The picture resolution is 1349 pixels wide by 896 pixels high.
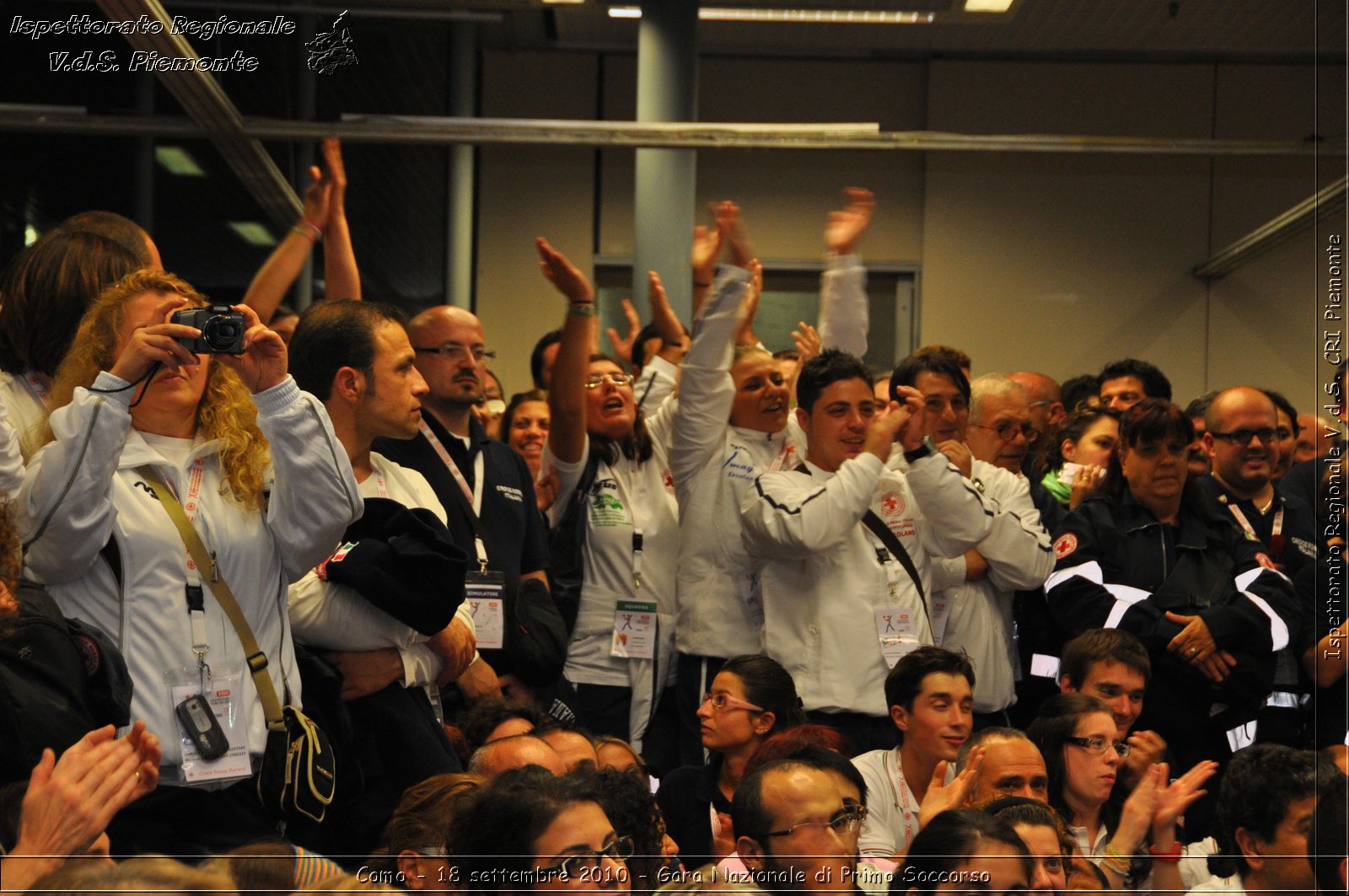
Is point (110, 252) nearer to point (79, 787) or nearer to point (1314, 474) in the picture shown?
point (79, 787)

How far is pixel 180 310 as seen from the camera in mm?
2369

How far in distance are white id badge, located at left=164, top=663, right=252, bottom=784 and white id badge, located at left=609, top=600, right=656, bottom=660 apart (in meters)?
1.80

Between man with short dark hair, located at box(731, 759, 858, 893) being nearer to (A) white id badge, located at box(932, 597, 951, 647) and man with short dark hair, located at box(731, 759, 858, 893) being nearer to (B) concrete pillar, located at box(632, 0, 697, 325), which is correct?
(A) white id badge, located at box(932, 597, 951, 647)

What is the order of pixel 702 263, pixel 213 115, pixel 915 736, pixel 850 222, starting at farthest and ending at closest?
pixel 702 263 → pixel 850 222 → pixel 213 115 → pixel 915 736

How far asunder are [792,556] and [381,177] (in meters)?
3.14

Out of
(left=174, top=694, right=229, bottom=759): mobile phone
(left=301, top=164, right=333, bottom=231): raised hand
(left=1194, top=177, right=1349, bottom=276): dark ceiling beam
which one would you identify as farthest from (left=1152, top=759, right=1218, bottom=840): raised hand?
(left=1194, top=177, right=1349, bottom=276): dark ceiling beam

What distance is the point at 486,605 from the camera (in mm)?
3354

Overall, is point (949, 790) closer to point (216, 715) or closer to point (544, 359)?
point (216, 715)

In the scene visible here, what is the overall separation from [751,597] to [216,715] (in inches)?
76.9

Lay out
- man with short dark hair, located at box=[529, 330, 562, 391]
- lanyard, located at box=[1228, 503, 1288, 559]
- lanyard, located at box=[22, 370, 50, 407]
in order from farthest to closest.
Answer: man with short dark hair, located at box=[529, 330, 562, 391], lanyard, located at box=[1228, 503, 1288, 559], lanyard, located at box=[22, 370, 50, 407]

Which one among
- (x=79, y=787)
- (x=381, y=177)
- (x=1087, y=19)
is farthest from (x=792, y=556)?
(x=381, y=177)

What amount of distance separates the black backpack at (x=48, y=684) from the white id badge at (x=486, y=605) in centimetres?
122

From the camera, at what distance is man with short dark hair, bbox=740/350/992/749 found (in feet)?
12.2

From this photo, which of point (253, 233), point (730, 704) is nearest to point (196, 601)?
point (730, 704)
